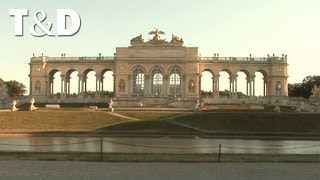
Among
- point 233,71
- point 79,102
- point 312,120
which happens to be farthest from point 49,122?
point 233,71

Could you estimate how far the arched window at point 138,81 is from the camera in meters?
96.7

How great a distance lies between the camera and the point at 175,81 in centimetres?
9700

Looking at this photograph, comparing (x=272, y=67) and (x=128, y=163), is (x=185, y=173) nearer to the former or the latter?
(x=128, y=163)

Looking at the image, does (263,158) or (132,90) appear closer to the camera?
(263,158)

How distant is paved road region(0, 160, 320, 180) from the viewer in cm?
1631

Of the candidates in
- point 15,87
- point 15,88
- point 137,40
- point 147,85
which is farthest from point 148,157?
point 15,87

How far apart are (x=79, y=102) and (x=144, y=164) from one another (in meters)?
70.7

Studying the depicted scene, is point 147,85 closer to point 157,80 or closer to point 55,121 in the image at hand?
point 157,80

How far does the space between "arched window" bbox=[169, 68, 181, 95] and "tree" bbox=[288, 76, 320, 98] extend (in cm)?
2782

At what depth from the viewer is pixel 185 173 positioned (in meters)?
17.2

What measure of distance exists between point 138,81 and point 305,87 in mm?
36468

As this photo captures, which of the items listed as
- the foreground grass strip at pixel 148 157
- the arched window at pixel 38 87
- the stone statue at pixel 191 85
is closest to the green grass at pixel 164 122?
the foreground grass strip at pixel 148 157

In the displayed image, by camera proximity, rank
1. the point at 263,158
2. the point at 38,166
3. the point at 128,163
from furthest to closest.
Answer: the point at 263,158, the point at 128,163, the point at 38,166

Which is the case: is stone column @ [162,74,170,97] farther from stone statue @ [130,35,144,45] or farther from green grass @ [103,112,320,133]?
green grass @ [103,112,320,133]
